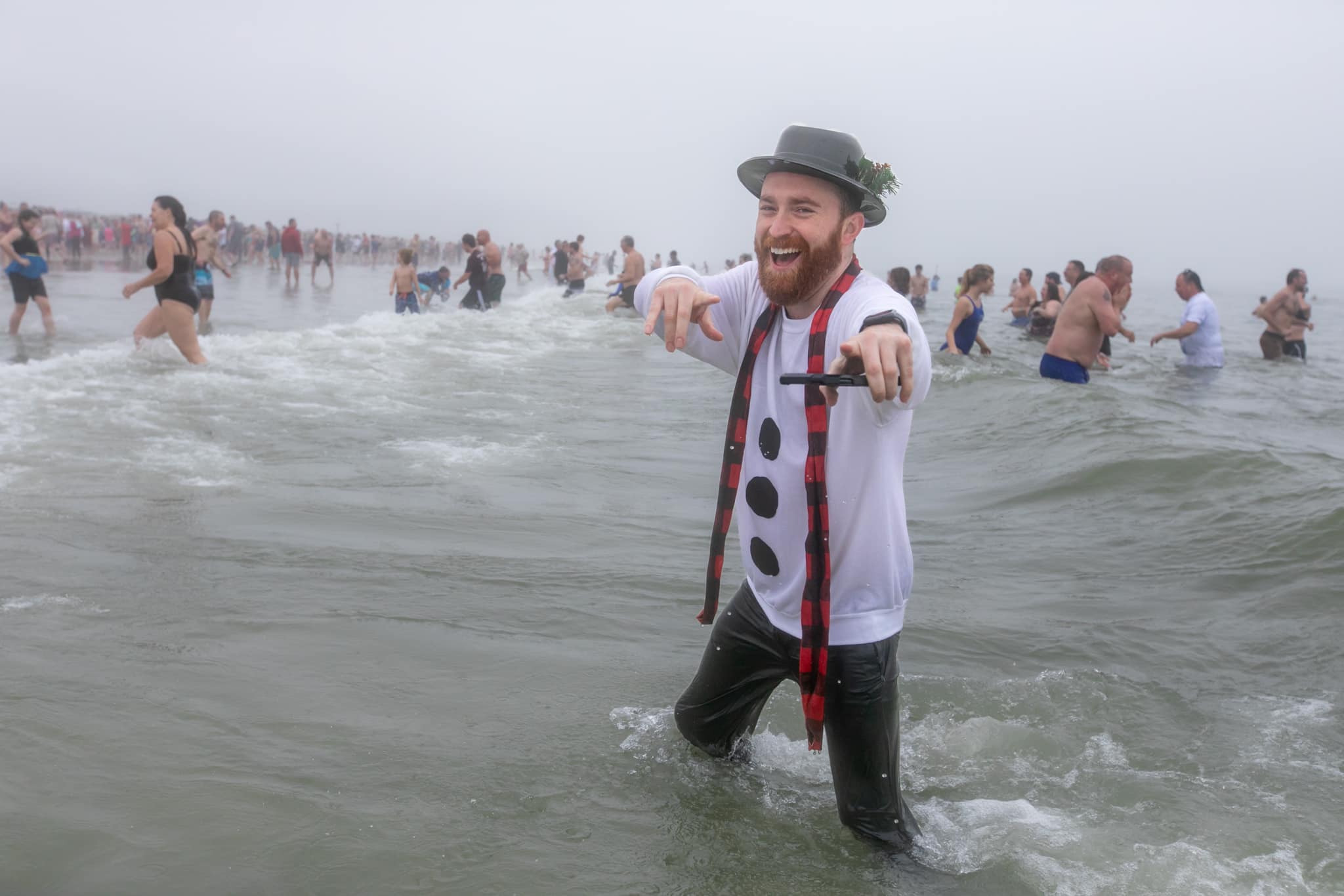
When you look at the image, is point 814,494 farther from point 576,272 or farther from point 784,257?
point 576,272

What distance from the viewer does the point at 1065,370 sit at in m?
11.3

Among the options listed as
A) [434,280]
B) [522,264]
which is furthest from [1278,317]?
[522,264]

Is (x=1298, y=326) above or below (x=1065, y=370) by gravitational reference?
above

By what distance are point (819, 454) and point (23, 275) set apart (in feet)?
45.2

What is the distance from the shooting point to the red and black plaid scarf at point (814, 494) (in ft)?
8.32

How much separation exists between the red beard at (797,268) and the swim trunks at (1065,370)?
9.39m

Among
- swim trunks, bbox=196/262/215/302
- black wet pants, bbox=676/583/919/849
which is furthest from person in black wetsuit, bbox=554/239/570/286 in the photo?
black wet pants, bbox=676/583/919/849

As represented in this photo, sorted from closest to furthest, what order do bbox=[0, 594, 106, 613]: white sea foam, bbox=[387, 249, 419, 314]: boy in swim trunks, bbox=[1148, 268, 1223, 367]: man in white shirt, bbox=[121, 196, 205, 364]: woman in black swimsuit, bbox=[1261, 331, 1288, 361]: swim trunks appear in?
bbox=[0, 594, 106, 613]: white sea foam → bbox=[121, 196, 205, 364]: woman in black swimsuit → bbox=[1148, 268, 1223, 367]: man in white shirt → bbox=[387, 249, 419, 314]: boy in swim trunks → bbox=[1261, 331, 1288, 361]: swim trunks

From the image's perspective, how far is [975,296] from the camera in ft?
46.3

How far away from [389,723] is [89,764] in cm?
89

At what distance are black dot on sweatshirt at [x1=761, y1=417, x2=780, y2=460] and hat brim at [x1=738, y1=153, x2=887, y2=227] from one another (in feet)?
1.83

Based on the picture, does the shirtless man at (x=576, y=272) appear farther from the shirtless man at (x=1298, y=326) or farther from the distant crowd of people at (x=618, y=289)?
the shirtless man at (x=1298, y=326)

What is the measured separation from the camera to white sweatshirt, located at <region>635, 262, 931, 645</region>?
254 cm

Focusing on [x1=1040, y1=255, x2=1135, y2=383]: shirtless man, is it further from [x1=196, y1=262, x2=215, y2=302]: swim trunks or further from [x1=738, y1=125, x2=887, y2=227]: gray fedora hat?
[x1=196, y1=262, x2=215, y2=302]: swim trunks
